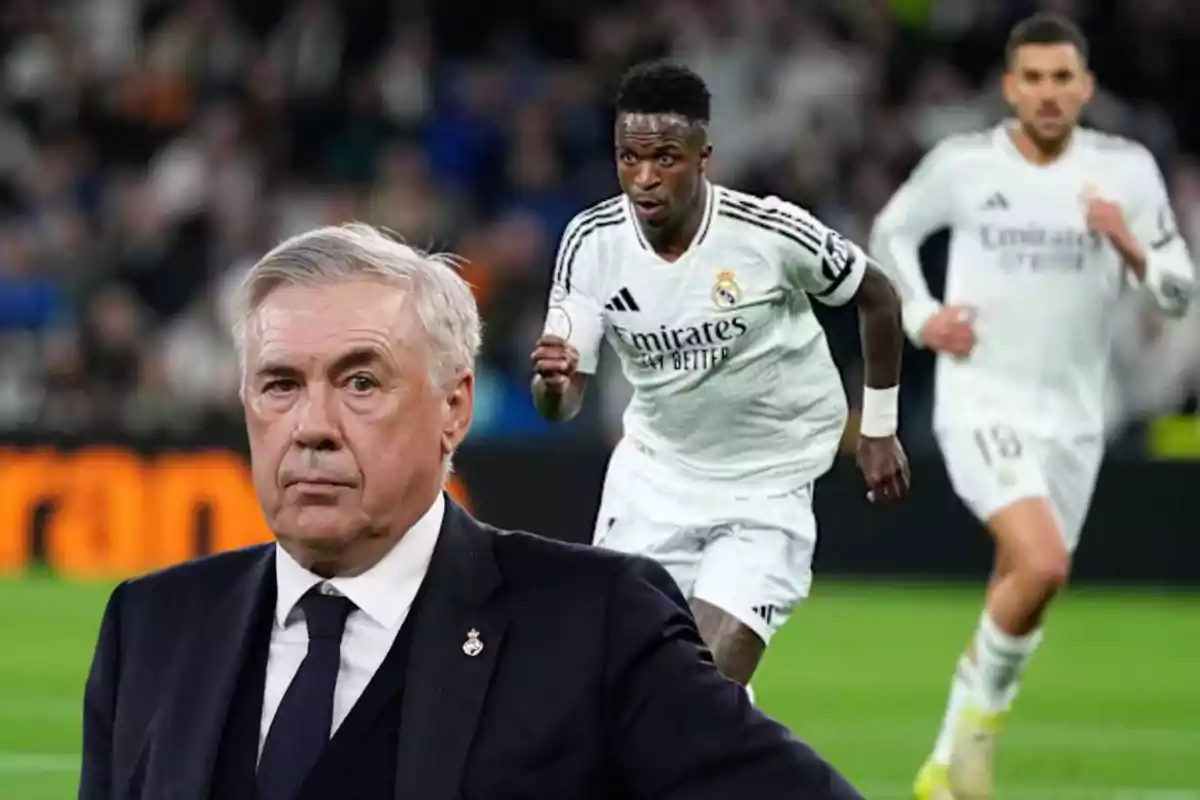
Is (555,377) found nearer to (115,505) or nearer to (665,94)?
(665,94)

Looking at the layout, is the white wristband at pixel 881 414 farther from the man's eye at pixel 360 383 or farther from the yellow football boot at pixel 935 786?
the man's eye at pixel 360 383

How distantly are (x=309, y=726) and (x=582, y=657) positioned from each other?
1.14 ft

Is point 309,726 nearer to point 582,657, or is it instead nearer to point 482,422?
point 582,657

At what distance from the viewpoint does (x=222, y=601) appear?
129 inches

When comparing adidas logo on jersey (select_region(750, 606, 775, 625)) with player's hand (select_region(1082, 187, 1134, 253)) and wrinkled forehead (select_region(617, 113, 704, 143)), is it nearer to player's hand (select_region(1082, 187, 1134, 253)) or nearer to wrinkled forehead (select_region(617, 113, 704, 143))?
wrinkled forehead (select_region(617, 113, 704, 143))

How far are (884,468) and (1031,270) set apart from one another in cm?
236

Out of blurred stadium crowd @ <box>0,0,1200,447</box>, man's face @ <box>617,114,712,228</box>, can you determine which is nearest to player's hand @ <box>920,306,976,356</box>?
man's face @ <box>617,114,712,228</box>

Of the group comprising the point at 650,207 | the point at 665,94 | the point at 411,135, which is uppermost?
the point at 665,94

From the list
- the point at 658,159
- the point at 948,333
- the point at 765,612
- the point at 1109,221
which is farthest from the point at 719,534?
the point at 1109,221

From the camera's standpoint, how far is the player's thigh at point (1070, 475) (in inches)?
347

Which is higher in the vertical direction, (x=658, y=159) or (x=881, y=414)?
(x=658, y=159)

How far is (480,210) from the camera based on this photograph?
1759cm

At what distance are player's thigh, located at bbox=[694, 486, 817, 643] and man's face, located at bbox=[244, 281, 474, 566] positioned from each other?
3496 millimetres

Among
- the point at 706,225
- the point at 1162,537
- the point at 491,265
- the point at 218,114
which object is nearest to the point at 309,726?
the point at 706,225
